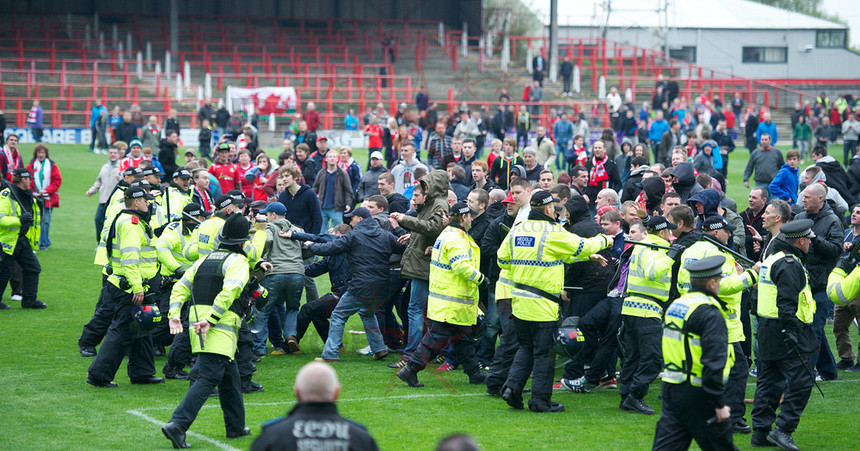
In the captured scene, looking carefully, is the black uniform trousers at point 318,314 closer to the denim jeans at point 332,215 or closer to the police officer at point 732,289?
the police officer at point 732,289

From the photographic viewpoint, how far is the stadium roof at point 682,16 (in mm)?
55938

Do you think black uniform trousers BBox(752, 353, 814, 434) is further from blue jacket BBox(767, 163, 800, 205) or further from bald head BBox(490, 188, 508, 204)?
blue jacket BBox(767, 163, 800, 205)

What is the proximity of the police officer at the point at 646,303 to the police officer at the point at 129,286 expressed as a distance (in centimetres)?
489

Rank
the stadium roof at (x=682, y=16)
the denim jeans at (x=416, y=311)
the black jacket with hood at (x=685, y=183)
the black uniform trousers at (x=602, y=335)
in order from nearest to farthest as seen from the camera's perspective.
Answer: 1. the black uniform trousers at (x=602, y=335)
2. the denim jeans at (x=416, y=311)
3. the black jacket with hood at (x=685, y=183)
4. the stadium roof at (x=682, y=16)

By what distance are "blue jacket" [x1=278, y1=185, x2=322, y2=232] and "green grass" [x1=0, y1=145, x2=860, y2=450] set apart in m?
1.74

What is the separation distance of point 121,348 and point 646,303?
5287 millimetres

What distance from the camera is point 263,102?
1436 inches

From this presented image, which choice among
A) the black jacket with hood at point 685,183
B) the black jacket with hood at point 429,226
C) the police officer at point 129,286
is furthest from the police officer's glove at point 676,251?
the police officer at point 129,286

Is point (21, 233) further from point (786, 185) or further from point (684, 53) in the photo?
point (684, 53)

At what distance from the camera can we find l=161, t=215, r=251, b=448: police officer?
7785 millimetres

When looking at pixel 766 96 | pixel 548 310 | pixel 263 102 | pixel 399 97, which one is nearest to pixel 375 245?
pixel 548 310

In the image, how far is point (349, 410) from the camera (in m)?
9.06

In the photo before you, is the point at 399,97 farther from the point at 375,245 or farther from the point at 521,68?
the point at 375,245

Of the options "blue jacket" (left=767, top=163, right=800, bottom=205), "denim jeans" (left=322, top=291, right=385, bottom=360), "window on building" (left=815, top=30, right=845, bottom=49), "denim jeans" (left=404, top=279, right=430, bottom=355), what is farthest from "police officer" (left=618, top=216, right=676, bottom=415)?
"window on building" (left=815, top=30, right=845, bottom=49)
